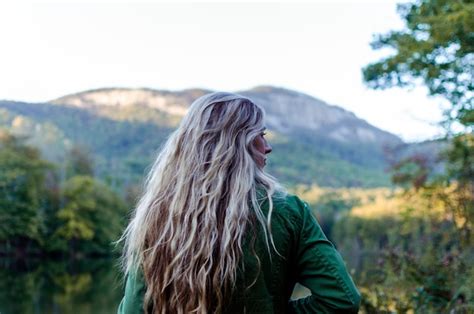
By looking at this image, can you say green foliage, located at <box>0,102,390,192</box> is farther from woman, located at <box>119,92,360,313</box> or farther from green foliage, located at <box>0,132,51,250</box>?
woman, located at <box>119,92,360,313</box>

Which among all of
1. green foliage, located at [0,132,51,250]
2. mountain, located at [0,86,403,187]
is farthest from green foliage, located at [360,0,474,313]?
mountain, located at [0,86,403,187]

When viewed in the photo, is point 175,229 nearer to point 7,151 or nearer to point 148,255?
point 148,255

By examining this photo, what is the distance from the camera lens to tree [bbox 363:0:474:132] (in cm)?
686

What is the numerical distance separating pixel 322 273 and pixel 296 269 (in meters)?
0.09

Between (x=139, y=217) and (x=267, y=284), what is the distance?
1.43ft

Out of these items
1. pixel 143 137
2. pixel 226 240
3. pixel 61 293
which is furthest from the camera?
pixel 143 137

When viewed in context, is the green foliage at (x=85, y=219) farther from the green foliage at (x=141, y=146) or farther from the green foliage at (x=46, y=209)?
the green foliage at (x=141, y=146)

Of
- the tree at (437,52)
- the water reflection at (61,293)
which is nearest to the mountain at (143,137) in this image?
the water reflection at (61,293)

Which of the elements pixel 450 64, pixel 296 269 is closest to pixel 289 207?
pixel 296 269

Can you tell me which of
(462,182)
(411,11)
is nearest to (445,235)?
(462,182)

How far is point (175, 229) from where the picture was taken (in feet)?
6.21

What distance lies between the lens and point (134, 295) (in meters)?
1.94

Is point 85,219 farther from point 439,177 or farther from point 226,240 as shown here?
point 226,240

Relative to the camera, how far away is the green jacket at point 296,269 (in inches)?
72.1
